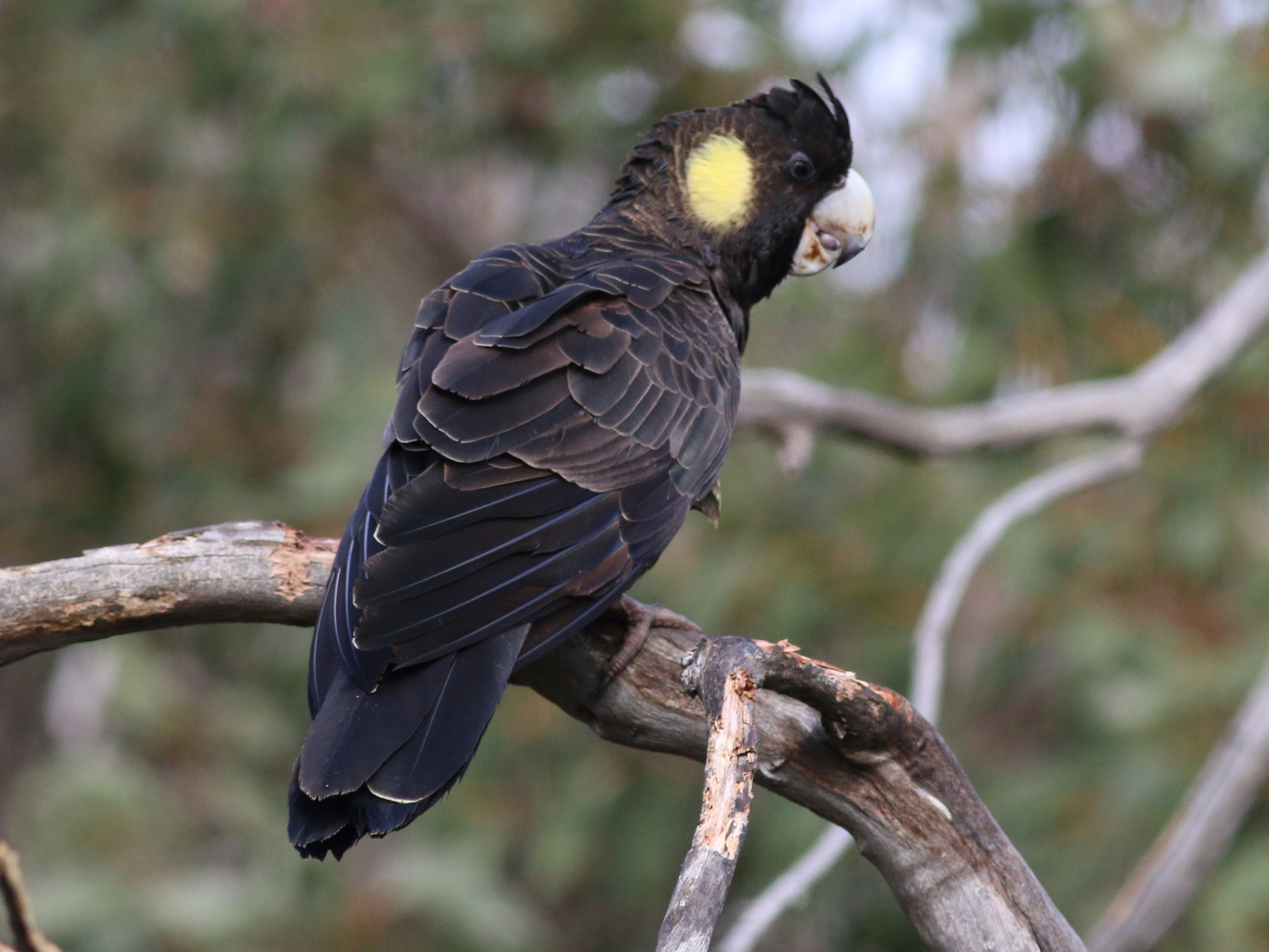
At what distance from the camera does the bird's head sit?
2.98m

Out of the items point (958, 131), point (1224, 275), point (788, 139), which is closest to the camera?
point (788, 139)

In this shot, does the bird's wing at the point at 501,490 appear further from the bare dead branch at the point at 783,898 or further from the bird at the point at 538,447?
the bare dead branch at the point at 783,898

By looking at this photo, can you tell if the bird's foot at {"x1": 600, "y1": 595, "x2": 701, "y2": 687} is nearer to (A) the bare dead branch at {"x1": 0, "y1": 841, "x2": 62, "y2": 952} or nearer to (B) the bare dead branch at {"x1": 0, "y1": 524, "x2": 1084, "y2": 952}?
(B) the bare dead branch at {"x1": 0, "y1": 524, "x2": 1084, "y2": 952}

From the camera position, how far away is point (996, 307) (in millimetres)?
5043

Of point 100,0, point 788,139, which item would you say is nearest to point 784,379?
point 788,139

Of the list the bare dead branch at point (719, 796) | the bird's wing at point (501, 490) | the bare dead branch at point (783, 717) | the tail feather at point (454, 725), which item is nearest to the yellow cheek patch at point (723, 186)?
the bird's wing at point (501, 490)

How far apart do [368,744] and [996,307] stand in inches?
150

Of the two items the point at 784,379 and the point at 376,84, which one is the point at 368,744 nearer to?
the point at 784,379

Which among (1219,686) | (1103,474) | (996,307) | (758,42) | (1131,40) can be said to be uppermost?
(1131,40)

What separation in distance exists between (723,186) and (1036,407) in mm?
1307

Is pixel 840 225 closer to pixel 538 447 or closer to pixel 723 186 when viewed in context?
pixel 723 186

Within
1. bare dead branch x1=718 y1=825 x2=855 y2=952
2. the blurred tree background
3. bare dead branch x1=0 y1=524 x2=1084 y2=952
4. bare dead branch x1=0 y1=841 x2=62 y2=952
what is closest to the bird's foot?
bare dead branch x1=0 y1=524 x2=1084 y2=952

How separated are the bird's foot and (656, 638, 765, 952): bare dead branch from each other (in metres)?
0.35

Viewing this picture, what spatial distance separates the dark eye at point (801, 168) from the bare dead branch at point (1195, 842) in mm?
1842
